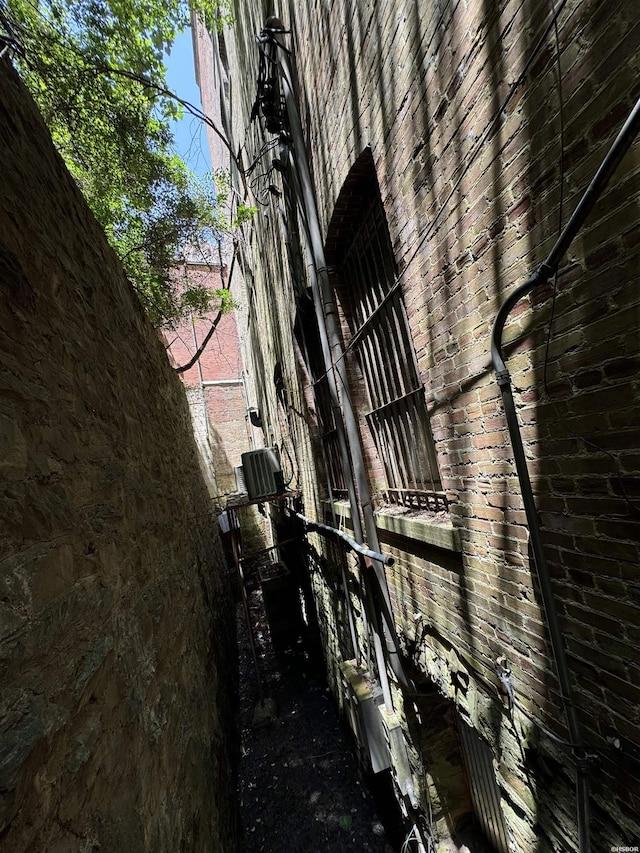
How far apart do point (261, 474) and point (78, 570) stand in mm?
5758

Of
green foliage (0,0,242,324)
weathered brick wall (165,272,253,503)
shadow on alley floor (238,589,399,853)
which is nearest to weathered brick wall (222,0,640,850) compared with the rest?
shadow on alley floor (238,589,399,853)

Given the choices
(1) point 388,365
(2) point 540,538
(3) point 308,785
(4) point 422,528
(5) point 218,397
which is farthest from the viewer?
(5) point 218,397

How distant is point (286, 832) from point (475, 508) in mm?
4843

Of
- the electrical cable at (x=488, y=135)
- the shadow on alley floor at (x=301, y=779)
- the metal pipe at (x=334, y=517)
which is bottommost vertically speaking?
the shadow on alley floor at (x=301, y=779)

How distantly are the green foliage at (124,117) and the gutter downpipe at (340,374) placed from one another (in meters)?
2.62

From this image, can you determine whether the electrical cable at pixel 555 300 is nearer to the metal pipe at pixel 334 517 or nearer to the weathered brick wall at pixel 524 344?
the weathered brick wall at pixel 524 344

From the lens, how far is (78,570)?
1.44m

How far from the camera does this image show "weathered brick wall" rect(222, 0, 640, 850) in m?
1.24

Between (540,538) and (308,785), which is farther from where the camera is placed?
(308,785)

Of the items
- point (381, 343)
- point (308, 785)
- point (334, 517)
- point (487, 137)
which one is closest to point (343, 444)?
point (381, 343)

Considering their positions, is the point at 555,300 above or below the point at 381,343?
below

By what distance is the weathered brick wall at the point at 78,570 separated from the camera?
1062 mm

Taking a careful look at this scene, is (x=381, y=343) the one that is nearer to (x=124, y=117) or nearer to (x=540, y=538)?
(x=540, y=538)

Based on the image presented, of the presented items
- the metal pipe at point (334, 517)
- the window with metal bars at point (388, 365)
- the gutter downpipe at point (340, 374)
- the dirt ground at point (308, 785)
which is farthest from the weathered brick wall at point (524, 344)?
the dirt ground at point (308, 785)
